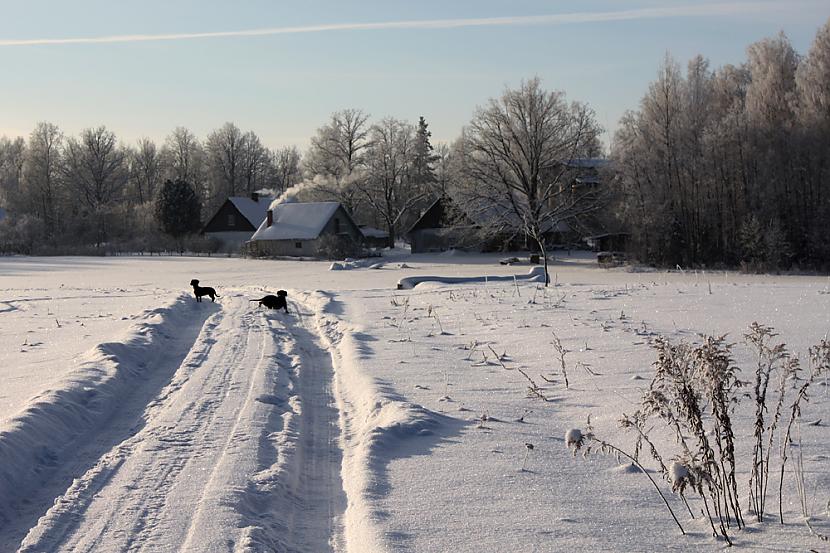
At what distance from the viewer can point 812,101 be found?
157 ft

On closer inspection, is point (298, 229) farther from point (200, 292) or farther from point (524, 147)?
point (200, 292)

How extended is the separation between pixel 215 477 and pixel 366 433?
1.82 m

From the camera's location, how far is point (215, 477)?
627cm

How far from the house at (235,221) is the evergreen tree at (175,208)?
2.60 m

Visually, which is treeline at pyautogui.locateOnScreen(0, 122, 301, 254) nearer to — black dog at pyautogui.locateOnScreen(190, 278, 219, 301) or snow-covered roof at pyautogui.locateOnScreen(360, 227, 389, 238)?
snow-covered roof at pyautogui.locateOnScreen(360, 227, 389, 238)

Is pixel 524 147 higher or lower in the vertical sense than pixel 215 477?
higher

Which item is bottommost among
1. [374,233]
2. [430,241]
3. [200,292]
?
[200,292]

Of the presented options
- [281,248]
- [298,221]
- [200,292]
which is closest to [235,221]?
[298,221]

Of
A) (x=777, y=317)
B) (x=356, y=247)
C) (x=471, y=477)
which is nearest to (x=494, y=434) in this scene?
(x=471, y=477)

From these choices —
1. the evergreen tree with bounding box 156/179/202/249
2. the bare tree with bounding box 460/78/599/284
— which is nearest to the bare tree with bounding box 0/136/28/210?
the evergreen tree with bounding box 156/179/202/249

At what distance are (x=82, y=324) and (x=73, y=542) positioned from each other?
1465 centimetres

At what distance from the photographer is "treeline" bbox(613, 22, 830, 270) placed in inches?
1869

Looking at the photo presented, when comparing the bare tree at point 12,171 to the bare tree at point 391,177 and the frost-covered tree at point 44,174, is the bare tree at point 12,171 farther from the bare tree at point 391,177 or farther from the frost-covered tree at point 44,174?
the bare tree at point 391,177

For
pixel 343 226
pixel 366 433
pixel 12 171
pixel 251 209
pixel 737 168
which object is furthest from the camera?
pixel 12 171
